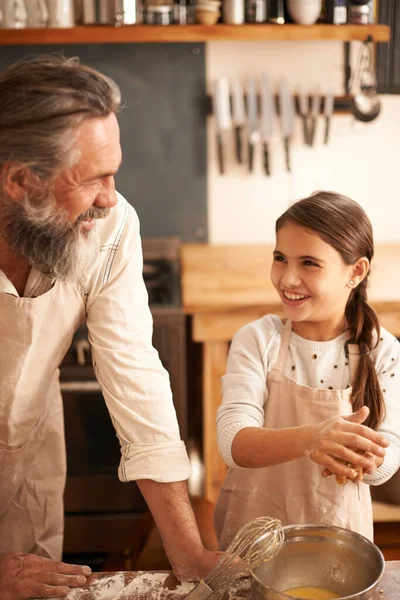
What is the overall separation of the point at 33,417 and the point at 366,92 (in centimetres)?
199

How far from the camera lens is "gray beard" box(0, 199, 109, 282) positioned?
3.88 feet

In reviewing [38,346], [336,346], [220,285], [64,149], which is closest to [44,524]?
[38,346]

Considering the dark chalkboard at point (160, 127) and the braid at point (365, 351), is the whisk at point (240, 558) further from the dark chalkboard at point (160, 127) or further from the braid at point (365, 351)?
the dark chalkboard at point (160, 127)

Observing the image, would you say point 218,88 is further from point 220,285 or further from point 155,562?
point 155,562

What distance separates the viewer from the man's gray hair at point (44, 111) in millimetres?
1100

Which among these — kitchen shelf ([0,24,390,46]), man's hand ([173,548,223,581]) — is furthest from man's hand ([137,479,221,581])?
kitchen shelf ([0,24,390,46])

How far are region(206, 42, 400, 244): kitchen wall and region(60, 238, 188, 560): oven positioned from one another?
58 cm

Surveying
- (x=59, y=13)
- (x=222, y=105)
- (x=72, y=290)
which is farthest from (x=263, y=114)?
(x=72, y=290)

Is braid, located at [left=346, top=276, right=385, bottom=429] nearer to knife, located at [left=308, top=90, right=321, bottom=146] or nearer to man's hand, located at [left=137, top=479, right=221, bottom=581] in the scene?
man's hand, located at [left=137, top=479, right=221, bottom=581]

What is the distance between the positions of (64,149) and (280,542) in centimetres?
66

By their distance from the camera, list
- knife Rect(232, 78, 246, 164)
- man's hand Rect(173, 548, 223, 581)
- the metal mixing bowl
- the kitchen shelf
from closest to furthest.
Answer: the metal mixing bowl < man's hand Rect(173, 548, 223, 581) < the kitchen shelf < knife Rect(232, 78, 246, 164)

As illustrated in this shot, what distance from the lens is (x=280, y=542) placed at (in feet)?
3.28

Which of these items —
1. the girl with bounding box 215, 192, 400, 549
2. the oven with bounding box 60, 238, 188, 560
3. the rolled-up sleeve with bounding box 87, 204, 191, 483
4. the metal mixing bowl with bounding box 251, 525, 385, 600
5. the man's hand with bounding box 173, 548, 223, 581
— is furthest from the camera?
the oven with bounding box 60, 238, 188, 560

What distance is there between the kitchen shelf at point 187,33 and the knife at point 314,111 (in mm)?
290
